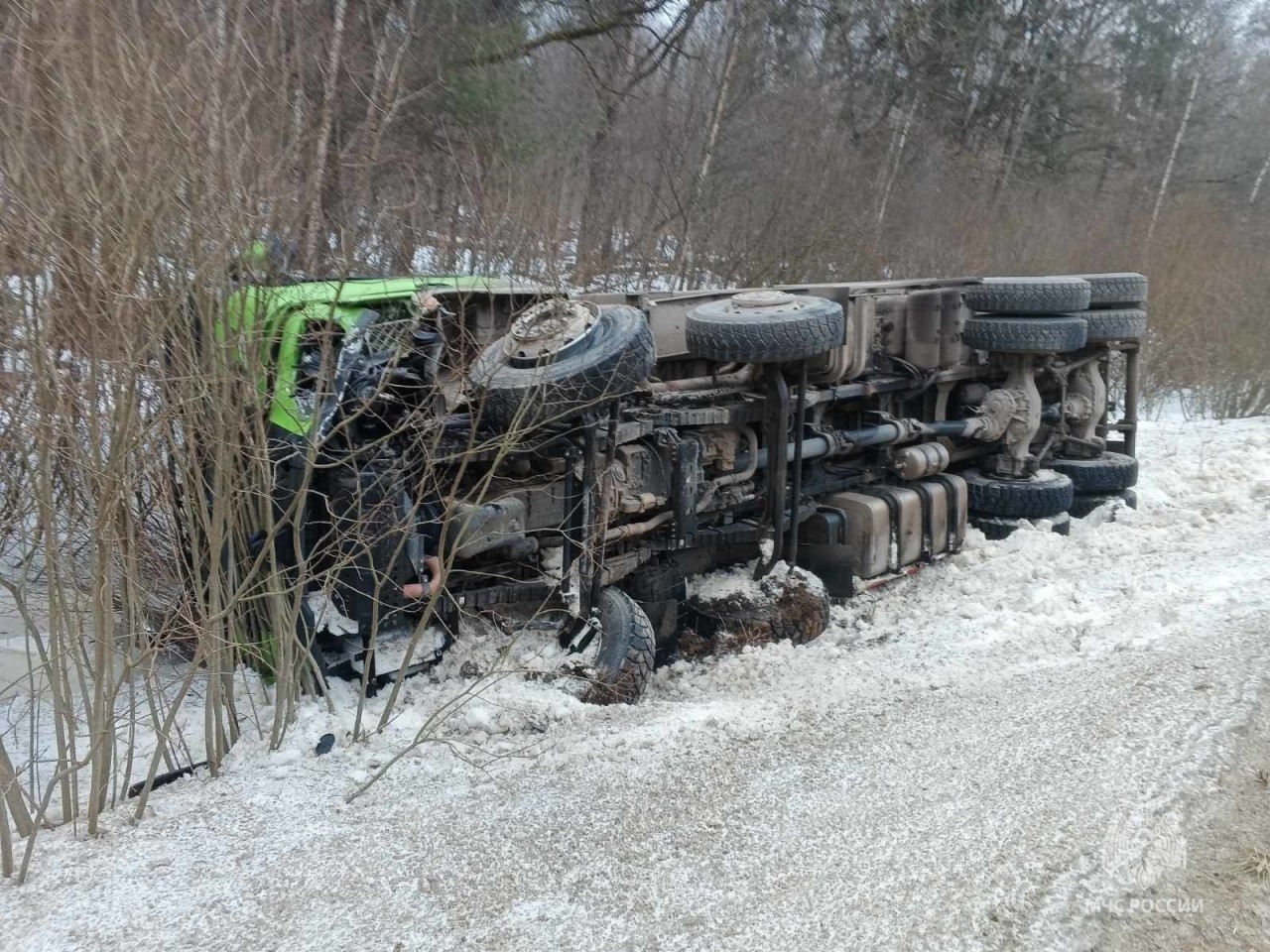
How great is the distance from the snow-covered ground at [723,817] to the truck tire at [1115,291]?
13.1 feet

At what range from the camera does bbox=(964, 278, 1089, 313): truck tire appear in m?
7.96

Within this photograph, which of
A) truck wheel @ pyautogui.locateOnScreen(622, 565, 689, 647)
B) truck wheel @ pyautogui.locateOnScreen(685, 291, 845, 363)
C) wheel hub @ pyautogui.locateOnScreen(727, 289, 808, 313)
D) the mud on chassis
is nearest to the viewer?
the mud on chassis

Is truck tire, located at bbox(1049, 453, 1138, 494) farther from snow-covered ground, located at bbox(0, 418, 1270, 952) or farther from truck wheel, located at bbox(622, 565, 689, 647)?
truck wheel, located at bbox(622, 565, 689, 647)

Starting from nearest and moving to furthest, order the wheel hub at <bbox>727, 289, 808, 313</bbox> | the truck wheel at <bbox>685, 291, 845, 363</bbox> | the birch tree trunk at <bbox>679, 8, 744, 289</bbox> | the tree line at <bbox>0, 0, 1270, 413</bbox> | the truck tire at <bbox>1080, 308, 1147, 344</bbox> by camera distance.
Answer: the tree line at <bbox>0, 0, 1270, 413</bbox>, the truck wheel at <bbox>685, 291, 845, 363</bbox>, the wheel hub at <bbox>727, 289, 808, 313</bbox>, the truck tire at <bbox>1080, 308, 1147, 344</bbox>, the birch tree trunk at <bbox>679, 8, 744, 289</bbox>

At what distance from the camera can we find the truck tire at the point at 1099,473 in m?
8.59

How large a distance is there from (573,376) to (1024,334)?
4378mm

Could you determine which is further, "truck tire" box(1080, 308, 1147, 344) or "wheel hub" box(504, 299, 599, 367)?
"truck tire" box(1080, 308, 1147, 344)

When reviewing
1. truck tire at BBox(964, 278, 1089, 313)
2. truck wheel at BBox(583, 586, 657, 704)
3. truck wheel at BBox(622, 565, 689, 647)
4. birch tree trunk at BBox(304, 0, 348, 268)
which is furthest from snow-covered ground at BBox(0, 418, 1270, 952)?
truck tire at BBox(964, 278, 1089, 313)

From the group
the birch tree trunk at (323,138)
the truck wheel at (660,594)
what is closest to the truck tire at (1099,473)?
the truck wheel at (660,594)

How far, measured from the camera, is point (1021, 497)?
796 cm

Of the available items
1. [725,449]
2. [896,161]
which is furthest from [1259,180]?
[725,449]

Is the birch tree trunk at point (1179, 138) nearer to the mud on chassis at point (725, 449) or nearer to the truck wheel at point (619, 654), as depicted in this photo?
the mud on chassis at point (725, 449)

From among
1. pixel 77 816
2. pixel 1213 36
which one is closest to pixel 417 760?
pixel 77 816

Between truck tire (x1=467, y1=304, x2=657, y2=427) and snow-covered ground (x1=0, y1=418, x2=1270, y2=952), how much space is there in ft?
3.64
